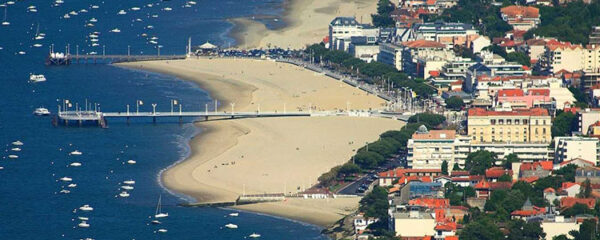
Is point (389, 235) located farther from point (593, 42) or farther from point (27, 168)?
point (593, 42)

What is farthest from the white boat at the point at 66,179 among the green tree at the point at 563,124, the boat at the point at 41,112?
the green tree at the point at 563,124

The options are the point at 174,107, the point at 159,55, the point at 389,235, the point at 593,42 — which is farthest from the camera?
the point at 159,55

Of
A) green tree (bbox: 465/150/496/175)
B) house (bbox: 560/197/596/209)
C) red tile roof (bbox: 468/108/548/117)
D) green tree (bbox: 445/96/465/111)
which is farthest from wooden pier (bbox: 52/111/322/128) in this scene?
house (bbox: 560/197/596/209)

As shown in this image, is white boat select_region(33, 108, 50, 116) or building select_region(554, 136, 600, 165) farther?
white boat select_region(33, 108, 50, 116)

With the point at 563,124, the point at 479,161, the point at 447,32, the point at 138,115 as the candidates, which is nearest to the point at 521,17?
the point at 447,32

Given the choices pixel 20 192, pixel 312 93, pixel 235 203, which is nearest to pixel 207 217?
pixel 235 203

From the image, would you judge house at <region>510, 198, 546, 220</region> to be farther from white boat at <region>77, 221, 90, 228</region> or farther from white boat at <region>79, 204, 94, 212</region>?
white boat at <region>79, 204, 94, 212</region>
